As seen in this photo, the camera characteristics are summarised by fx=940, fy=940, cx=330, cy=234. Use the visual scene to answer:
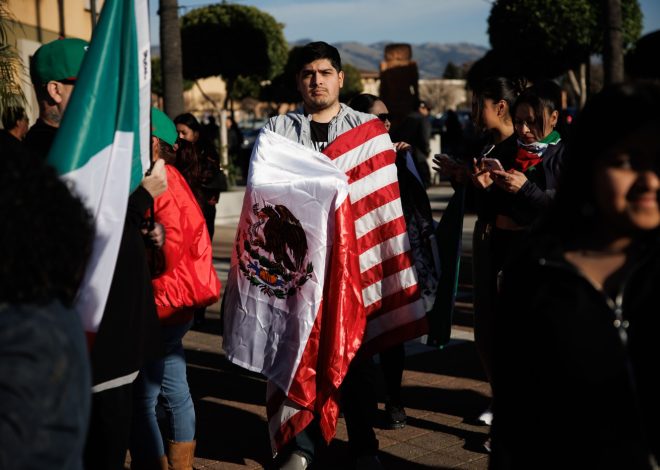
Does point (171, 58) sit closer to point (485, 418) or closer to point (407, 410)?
point (407, 410)

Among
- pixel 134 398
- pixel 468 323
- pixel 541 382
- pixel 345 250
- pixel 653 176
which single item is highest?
pixel 653 176

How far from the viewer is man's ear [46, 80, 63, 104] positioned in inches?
129

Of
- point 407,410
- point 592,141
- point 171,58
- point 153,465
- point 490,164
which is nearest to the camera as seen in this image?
point 592,141

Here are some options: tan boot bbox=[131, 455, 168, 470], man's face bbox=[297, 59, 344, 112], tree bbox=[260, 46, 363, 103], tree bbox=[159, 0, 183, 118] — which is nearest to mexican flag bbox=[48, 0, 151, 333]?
tan boot bbox=[131, 455, 168, 470]

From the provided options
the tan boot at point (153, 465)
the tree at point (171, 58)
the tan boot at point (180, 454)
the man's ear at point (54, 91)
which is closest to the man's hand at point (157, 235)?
the man's ear at point (54, 91)

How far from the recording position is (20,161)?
1.83m

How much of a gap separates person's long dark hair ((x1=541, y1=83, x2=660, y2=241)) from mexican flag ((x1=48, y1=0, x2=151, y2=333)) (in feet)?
4.44

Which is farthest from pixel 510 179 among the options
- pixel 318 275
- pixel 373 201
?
pixel 318 275

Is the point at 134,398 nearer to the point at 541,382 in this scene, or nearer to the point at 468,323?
the point at 541,382

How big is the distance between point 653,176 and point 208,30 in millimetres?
26645

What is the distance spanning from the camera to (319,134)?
4535 mm

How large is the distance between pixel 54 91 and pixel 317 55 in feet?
5.38

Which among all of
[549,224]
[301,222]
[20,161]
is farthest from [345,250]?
[20,161]

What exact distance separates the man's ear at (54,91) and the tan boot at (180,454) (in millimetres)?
1606
